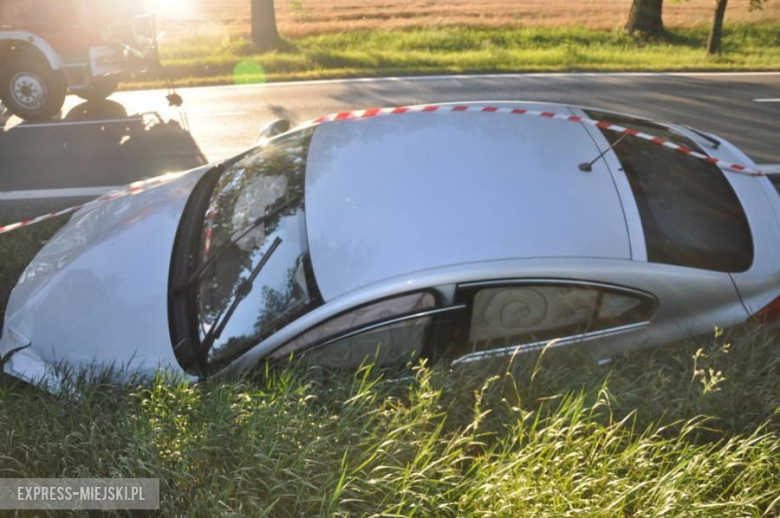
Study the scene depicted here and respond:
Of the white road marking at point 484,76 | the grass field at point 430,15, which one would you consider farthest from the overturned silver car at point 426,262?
the grass field at point 430,15

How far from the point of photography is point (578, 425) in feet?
9.16

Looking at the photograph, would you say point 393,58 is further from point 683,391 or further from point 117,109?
point 683,391

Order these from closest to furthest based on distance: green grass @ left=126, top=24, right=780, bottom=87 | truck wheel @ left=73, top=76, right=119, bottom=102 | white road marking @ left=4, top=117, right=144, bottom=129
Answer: white road marking @ left=4, top=117, right=144, bottom=129, truck wheel @ left=73, top=76, right=119, bottom=102, green grass @ left=126, top=24, right=780, bottom=87

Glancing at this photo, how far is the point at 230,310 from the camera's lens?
10.8 feet

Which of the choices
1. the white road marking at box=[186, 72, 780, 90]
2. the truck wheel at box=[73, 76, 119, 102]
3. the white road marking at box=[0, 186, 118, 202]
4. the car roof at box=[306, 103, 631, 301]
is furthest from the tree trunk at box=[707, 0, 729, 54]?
the white road marking at box=[0, 186, 118, 202]

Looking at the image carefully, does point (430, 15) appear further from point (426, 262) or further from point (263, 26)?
point (426, 262)

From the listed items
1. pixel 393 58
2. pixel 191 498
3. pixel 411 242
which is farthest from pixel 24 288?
pixel 393 58

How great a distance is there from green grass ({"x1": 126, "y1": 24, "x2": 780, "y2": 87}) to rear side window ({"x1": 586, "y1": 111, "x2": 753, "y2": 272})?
9.76 metres

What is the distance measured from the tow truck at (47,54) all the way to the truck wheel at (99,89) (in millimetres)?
28

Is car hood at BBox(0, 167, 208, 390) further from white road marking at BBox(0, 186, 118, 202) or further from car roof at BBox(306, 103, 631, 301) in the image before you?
white road marking at BBox(0, 186, 118, 202)

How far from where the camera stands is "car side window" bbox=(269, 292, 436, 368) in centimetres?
306

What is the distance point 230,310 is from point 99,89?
28.1ft

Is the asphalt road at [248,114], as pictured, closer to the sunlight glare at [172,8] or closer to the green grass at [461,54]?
the green grass at [461,54]

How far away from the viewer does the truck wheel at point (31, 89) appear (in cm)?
975
